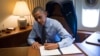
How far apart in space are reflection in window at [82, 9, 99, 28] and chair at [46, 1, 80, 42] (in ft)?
2.25

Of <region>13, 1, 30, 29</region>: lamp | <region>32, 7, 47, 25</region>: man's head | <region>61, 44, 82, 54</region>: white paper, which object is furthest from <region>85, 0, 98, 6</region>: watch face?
<region>61, 44, 82, 54</region>: white paper

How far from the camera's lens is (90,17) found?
115 inches

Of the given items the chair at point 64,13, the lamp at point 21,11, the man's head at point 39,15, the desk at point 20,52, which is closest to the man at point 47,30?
the man's head at point 39,15

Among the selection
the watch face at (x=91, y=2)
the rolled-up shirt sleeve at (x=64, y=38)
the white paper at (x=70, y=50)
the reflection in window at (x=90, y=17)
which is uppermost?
the watch face at (x=91, y=2)

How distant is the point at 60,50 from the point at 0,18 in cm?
150

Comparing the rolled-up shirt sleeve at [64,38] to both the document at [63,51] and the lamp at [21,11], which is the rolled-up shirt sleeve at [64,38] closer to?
the document at [63,51]

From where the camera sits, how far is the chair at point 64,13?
2197 mm

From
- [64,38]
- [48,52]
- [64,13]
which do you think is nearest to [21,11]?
[64,13]

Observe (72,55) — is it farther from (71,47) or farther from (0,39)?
(0,39)

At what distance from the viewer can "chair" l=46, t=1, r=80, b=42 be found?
2.20 m

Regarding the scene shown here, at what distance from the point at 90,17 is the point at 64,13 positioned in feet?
2.91

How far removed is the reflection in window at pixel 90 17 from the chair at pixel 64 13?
685mm

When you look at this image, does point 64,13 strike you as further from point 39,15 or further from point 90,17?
point 90,17

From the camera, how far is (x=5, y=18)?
2789mm
